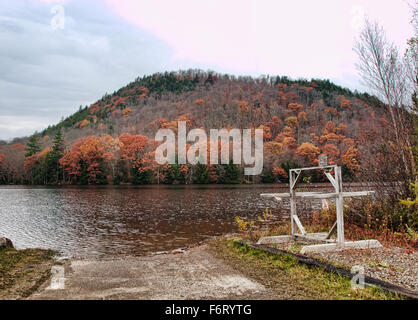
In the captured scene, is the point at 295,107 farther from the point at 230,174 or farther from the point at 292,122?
the point at 230,174

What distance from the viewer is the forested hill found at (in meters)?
70.2

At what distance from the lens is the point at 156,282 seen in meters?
6.27

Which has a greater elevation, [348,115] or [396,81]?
[348,115]

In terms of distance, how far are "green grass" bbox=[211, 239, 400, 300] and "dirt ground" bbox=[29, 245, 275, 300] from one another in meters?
0.30

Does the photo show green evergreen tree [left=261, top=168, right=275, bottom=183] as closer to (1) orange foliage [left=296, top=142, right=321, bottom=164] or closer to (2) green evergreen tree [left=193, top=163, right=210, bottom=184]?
(1) orange foliage [left=296, top=142, right=321, bottom=164]

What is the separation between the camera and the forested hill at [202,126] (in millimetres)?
70250

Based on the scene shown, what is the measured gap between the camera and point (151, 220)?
65.7ft

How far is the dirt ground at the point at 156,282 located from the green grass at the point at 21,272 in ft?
1.15

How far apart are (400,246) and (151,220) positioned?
14750mm

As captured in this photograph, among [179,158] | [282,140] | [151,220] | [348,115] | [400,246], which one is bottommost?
[151,220]

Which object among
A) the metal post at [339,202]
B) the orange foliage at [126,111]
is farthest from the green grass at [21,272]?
the orange foliage at [126,111]

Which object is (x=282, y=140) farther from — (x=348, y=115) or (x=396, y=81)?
(x=396, y=81)

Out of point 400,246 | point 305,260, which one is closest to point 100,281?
point 305,260
